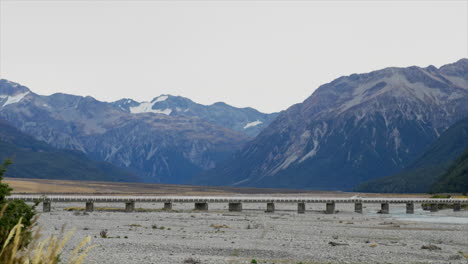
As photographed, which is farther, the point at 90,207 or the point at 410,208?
the point at 410,208

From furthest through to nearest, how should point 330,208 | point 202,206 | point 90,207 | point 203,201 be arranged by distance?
point 330,208, point 202,206, point 203,201, point 90,207

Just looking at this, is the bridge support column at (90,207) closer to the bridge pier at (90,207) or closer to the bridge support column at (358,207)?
the bridge pier at (90,207)

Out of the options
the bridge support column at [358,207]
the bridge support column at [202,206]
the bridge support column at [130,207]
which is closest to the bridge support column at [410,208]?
the bridge support column at [358,207]

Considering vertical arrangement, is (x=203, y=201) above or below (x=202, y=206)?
above

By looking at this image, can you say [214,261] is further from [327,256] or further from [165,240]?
[165,240]

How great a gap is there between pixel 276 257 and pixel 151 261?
805cm

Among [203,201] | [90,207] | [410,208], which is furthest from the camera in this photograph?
[410,208]

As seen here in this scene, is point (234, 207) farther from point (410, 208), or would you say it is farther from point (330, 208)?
point (410, 208)

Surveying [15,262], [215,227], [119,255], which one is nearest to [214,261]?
[119,255]

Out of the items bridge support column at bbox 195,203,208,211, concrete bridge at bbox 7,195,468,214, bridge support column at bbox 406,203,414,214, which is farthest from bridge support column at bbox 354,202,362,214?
bridge support column at bbox 195,203,208,211

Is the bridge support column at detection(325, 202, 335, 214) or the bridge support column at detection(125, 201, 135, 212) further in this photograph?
the bridge support column at detection(325, 202, 335, 214)

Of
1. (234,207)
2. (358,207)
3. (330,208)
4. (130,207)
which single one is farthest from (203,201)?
(358,207)

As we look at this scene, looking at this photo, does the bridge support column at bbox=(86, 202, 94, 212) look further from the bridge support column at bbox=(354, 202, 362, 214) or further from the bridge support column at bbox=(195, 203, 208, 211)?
the bridge support column at bbox=(354, 202, 362, 214)

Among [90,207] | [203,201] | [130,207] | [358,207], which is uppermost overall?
[203,201]
